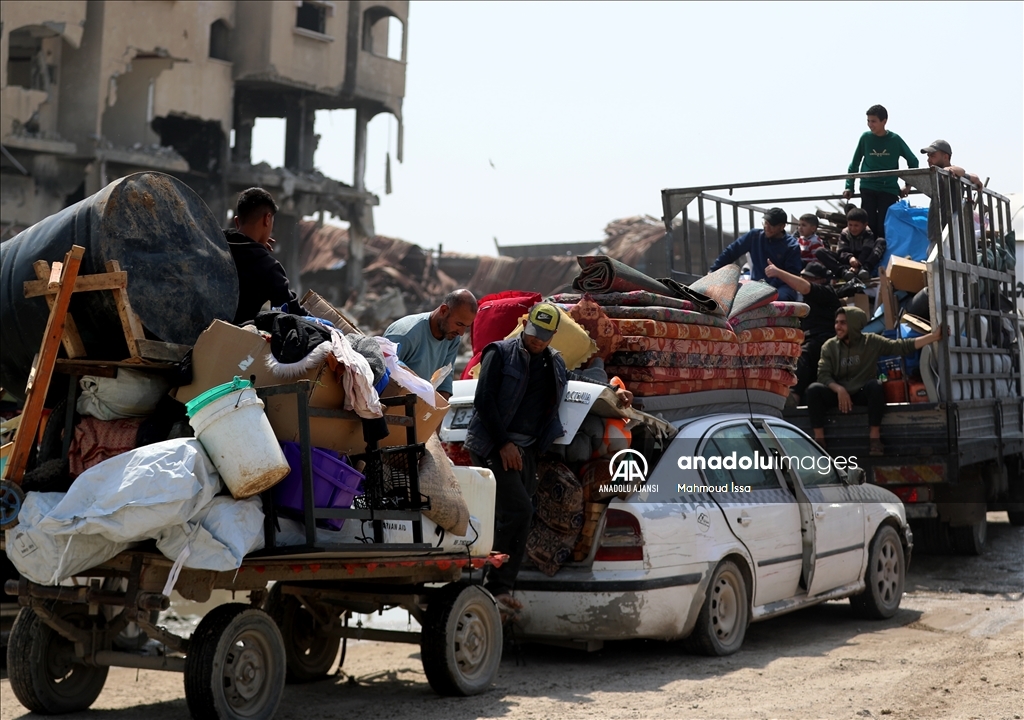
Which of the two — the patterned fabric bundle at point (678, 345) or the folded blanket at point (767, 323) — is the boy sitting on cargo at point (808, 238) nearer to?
the folded blanket at point (767, 323)

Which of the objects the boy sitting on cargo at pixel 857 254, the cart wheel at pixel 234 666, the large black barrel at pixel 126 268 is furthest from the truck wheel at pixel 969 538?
the large black barrel at pixel 126 268

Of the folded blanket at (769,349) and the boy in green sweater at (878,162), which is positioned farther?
the boy in green sweater at (878,162)

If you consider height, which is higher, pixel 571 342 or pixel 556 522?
pixel 571 342

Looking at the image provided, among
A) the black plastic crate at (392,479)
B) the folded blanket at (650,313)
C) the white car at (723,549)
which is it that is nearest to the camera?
the black plastic crate at (392,479)

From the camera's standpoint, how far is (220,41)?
3177 centimetres

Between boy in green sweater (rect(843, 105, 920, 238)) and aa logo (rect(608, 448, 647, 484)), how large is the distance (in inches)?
233

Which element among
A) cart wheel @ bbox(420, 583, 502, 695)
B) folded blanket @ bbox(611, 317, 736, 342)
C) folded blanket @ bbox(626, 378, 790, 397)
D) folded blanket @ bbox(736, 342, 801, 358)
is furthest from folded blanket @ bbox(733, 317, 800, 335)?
cart wheel @ bbox(420, 583, 502, 695)

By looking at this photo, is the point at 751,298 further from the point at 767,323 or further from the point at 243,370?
the point at 243,370

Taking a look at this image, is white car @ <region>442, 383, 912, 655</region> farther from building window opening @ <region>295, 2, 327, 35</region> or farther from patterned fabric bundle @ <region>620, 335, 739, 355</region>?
building window opening @ <region>295, 2, 327, 35</region>

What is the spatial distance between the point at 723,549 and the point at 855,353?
12.2ft

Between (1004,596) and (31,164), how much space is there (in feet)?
78.0

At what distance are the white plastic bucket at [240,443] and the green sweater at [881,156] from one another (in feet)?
27.9

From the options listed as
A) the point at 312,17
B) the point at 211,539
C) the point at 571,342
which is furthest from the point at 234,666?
the point at 312,17

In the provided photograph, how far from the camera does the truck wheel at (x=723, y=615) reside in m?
6.85
